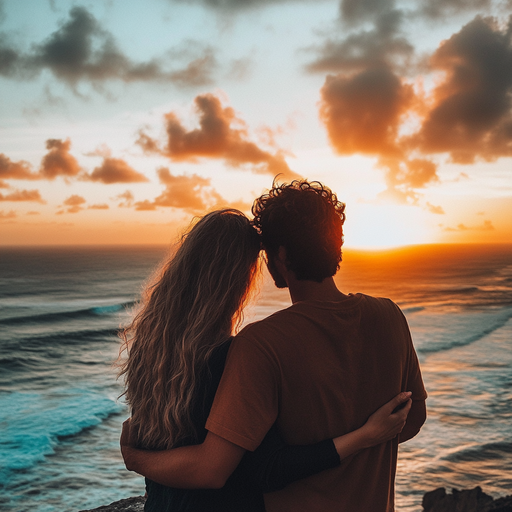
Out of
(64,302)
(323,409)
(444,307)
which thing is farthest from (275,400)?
(64,302)

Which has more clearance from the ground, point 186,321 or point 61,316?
point 186,321

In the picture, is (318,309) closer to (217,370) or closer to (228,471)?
(217,370)

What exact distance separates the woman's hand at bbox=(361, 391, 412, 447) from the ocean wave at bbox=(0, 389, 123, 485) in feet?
33.5

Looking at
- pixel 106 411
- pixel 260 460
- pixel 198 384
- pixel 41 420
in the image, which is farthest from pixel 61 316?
pixel 260 460

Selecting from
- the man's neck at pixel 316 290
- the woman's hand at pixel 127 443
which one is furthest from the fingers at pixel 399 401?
the woman's hand at pixel 127 443

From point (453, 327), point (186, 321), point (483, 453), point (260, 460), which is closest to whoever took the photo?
point (260, 460)

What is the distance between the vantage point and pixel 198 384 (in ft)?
5.72

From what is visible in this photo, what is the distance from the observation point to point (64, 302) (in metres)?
43.1

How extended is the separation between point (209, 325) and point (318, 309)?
43 centimetres

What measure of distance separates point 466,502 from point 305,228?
506 centimetres

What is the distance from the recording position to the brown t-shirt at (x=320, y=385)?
5.06 ft

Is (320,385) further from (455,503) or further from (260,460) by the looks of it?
(455,503)

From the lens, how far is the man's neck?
1.78 metres

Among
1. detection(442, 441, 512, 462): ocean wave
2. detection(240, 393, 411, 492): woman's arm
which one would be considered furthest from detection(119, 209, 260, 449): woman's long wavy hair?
detection(442, 441, 512, 462): ocean wave
